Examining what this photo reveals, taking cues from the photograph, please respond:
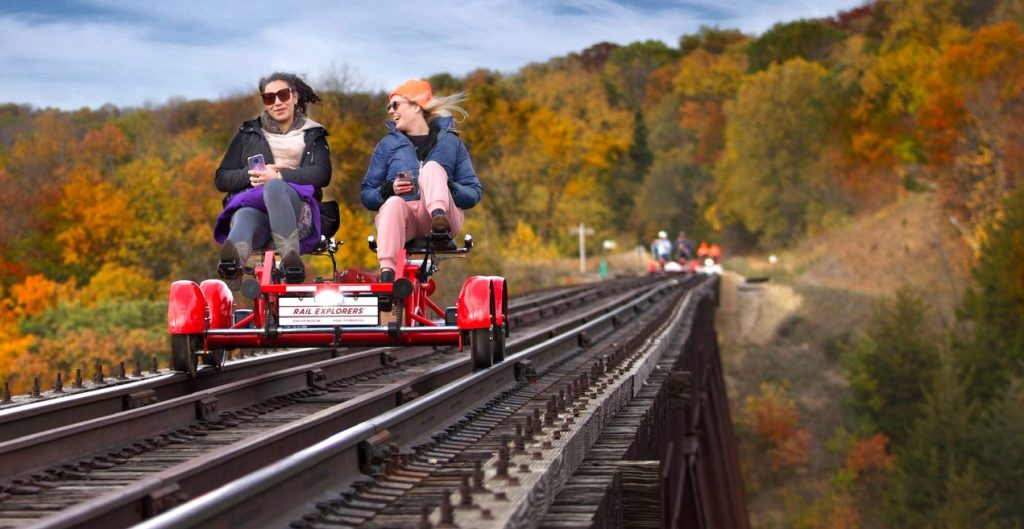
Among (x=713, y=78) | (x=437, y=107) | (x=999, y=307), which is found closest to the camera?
(x=437, y=107)

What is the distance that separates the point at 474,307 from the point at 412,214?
2.42 feet

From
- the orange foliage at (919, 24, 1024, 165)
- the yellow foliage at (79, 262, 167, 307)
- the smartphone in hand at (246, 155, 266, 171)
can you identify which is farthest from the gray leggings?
the orange foliage at (919, 24, 1024, 165)

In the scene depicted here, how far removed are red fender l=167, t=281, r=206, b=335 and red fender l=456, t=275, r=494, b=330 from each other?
1503 mm

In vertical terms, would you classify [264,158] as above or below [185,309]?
above

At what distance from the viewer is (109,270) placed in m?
Answer: 64.4

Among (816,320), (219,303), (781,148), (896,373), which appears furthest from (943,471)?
(781,148)

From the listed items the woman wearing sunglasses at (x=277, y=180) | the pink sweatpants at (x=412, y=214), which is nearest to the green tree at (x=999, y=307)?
the pink sweatpants at (x=412, y=214)

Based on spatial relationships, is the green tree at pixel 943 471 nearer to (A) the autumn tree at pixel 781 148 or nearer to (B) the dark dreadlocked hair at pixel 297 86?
(B) the dark dreadlocked hair at pixel 297 86

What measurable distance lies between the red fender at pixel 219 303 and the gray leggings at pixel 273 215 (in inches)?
17.8

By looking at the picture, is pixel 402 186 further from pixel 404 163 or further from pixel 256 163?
pixel 256 163

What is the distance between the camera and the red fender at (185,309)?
28.3 feet

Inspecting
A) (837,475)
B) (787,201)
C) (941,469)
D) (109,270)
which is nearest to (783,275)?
(787,201)

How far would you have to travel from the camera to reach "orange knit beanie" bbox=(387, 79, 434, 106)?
9.61 meters

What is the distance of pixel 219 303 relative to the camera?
9156mm
